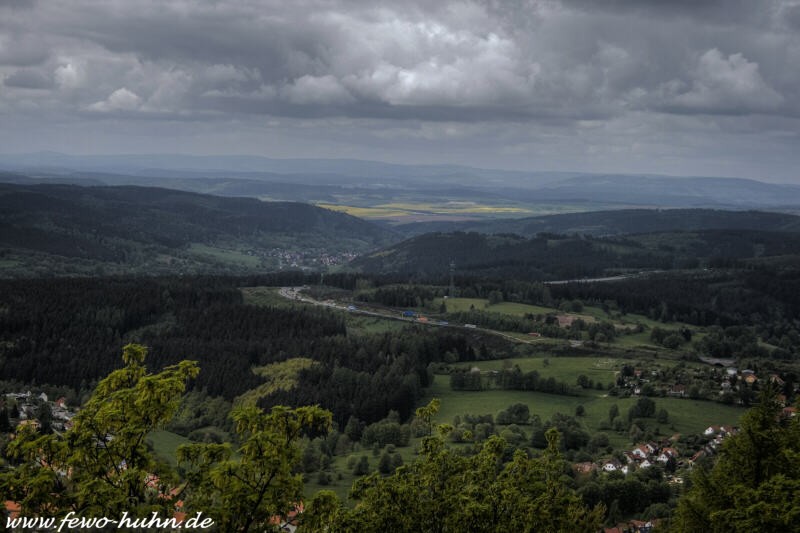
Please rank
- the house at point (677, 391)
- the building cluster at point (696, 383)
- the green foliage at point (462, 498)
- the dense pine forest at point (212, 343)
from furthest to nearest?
1. the dense pine forest at point (212, 343)
2. the house at point (677, 391)
3. the building cluster at point (696, 383)
4. the green foliage at point (462, 498)

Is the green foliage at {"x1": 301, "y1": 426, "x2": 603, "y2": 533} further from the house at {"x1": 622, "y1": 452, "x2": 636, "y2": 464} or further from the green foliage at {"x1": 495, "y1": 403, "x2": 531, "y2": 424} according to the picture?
the green foliage at {"x1": 495, "y1": 403, "x2": 531, "y2": 424}

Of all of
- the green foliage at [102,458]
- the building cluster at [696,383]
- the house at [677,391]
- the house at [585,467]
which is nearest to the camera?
the green foliage at [102,458]

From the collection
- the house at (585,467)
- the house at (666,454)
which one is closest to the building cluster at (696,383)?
the house at (666,454)

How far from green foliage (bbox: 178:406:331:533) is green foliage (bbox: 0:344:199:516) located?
1.04 metres

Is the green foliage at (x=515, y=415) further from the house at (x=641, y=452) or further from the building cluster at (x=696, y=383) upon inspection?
the building cluster at (x=696, y=383)

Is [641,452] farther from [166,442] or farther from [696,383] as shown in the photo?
[166,442]

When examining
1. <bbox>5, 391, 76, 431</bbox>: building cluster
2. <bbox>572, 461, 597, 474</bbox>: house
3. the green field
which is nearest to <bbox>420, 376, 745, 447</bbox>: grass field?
the green field

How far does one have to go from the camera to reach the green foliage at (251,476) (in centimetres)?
1814

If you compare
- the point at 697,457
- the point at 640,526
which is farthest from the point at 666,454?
the point at 640,526

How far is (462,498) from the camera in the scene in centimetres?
2291

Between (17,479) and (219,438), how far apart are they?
91885mm

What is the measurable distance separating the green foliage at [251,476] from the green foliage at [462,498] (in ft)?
8.15

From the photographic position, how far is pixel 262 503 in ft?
61.0

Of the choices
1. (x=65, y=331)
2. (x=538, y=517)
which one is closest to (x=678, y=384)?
(x=538, y=517)
